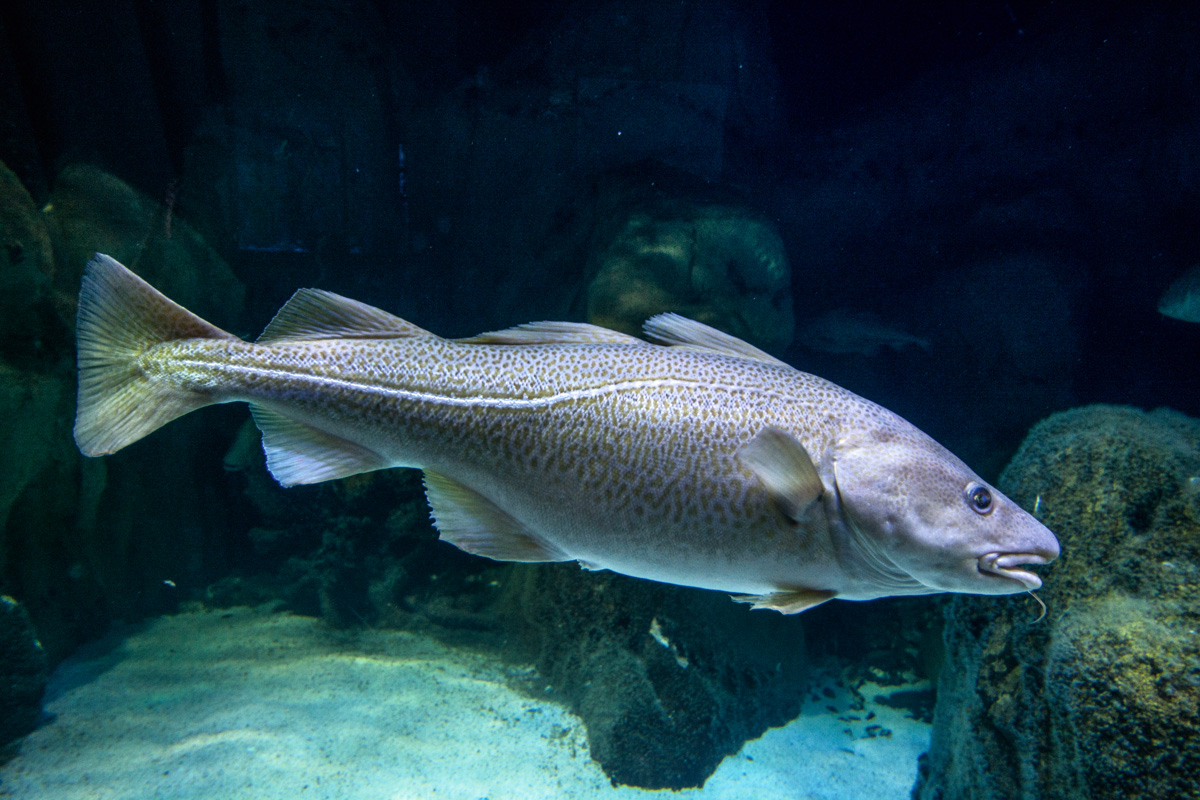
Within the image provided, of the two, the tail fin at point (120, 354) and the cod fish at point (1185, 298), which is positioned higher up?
the cod fish at point (1185, 298)

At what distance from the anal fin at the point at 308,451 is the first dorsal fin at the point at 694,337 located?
1.11m

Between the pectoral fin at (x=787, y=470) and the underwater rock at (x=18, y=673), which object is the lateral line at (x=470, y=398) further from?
the underwater rock at (x=18, y=673)

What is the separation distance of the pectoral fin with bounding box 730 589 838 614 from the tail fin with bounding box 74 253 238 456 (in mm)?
2005

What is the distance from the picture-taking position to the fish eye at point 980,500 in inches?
61.1

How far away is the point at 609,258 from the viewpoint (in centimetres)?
566

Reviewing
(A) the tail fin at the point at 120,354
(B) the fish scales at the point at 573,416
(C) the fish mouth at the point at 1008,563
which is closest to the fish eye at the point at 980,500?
(C) the fish mouth at the point at 1008,563

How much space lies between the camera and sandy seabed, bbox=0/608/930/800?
3430 millimetres

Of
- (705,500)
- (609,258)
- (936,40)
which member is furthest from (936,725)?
(936,40)

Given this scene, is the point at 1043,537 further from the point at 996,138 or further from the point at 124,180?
the point at 996,138

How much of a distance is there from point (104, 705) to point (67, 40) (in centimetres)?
523

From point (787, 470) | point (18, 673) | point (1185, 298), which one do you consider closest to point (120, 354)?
point (787, 470)

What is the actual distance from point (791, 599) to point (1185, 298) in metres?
6.67

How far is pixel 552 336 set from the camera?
2.07 meters

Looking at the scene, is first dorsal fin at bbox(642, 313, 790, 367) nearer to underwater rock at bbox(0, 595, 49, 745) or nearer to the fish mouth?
the fish mouth
